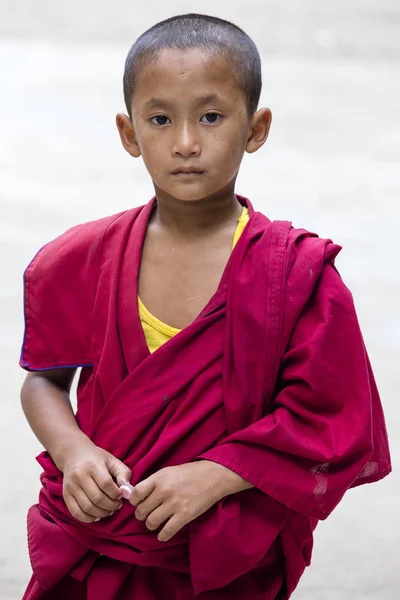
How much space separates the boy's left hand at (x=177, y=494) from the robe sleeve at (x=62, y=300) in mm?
236

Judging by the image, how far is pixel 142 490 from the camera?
1448mm

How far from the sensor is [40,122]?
4.73 metres

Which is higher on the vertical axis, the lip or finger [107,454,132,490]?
the lip

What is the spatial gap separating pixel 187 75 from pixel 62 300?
1.16 ft

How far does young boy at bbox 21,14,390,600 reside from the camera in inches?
58.3

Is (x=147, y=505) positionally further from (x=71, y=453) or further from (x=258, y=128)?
(x=258, y=128)

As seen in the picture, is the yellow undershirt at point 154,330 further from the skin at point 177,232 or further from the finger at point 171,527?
the finger at point 171,527

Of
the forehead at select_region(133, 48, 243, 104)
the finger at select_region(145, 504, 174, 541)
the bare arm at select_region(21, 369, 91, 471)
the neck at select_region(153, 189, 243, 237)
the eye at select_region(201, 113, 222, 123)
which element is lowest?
the finger at select_region(145, 504, 174, 541)

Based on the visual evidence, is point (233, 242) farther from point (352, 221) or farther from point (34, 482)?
point (352, 221)

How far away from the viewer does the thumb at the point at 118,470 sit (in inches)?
58.3

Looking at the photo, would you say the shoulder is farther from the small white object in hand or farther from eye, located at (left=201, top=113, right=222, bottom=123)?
the small white object in hand

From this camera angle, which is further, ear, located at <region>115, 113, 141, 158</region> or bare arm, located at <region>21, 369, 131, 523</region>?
ear, located at <region>115, 113, 141, 158</region>

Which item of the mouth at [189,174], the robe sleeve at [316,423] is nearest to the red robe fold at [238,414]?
the robe sleeve at [316,423]

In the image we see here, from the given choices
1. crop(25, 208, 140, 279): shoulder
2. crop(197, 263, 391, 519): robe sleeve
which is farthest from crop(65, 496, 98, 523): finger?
crop(25, 208, 140, 279): shoulder
